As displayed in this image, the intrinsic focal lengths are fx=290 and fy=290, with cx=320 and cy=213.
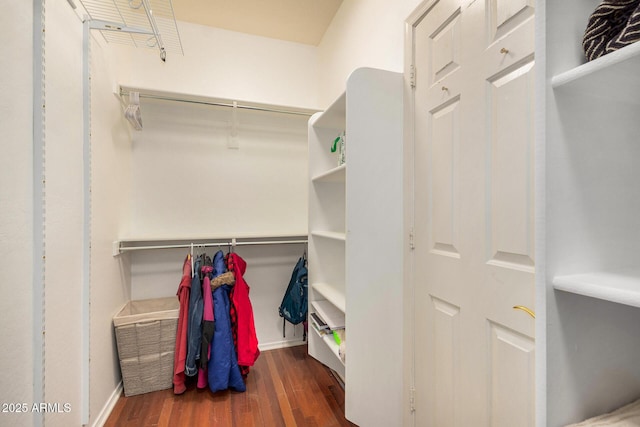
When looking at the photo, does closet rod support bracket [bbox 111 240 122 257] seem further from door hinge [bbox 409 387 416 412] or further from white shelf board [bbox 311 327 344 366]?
door hinge [bbox 409 387 416 412]

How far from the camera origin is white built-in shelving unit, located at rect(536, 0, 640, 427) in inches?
20.1

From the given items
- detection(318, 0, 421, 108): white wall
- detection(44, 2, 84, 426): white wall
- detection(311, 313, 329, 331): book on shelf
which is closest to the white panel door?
detection(318, 0, 421, 108): white wall

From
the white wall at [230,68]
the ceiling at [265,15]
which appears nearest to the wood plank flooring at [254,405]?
the white wall at [230,68]

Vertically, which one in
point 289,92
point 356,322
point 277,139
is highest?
point 289,92

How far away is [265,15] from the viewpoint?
231cm

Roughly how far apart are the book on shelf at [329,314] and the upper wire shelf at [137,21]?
1.84m

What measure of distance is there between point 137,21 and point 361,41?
167 cm

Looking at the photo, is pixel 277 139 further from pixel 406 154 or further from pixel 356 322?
pixel 356 322

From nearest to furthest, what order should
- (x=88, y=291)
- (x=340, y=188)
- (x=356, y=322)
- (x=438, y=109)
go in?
(x=438, y=109) → (x=356, y=322) → (x=88, y=291) → (x=340, y=188)

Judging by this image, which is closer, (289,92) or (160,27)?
(160,27)

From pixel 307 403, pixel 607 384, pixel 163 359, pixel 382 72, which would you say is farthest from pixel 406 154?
pixel 163 359

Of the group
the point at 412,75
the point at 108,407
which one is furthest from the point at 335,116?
the point at 108,407

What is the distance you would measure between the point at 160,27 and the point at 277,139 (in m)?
1.23

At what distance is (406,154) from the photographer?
1.42 m
